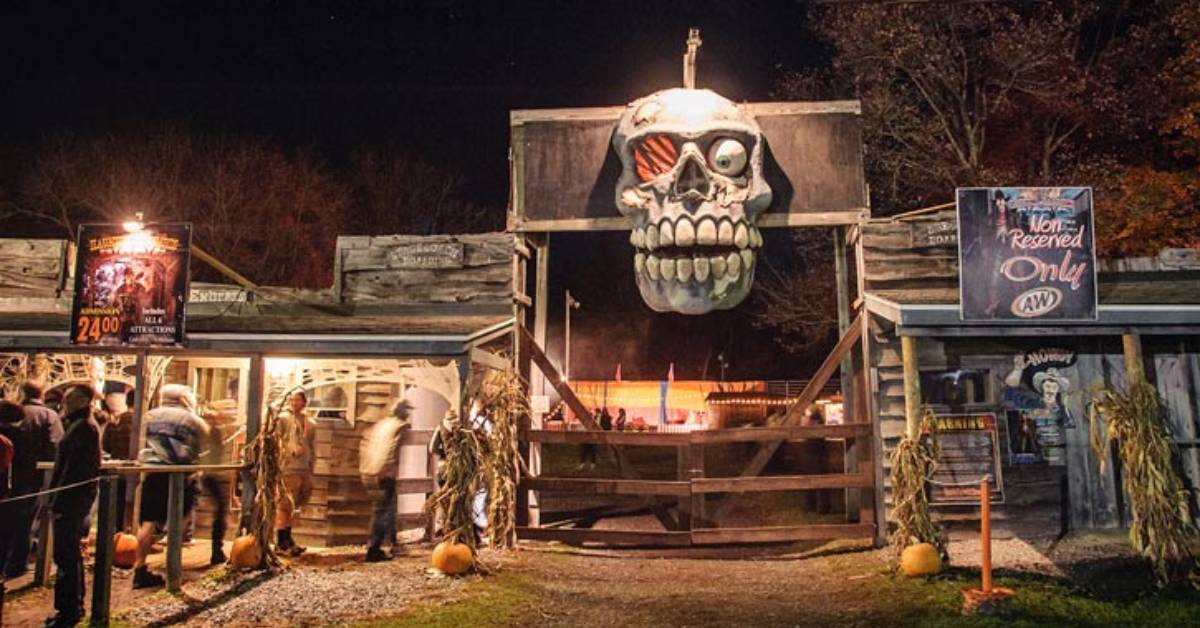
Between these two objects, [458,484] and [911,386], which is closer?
[458,484]

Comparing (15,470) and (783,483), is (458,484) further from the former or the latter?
(15,470)

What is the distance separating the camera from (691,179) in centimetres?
978

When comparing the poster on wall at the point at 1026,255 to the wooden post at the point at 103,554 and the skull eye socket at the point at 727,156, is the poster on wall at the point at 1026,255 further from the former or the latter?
the wooden post at the point at 103,554

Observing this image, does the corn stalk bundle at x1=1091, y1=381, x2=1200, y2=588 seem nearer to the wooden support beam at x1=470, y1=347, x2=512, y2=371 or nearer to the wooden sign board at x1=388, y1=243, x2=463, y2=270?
the wooden support beam at x1=470, y1=347, x2=512, y2=371

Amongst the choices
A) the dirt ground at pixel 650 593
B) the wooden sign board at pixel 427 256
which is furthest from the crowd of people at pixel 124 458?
the wooden sign board at pixel 427 256

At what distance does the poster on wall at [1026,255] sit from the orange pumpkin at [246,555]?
7105 mm

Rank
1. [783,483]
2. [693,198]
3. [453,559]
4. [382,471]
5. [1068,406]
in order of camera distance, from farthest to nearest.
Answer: [693,198]
[1068,406]
[783,483]
[382,471]
[453,559]

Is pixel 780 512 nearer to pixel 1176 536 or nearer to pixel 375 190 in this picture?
pixel 1176 536

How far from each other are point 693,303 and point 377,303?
3.99m

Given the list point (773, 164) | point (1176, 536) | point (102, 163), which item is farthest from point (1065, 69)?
point (102, 163)

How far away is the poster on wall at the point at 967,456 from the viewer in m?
9.00

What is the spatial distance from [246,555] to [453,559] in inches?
79.0

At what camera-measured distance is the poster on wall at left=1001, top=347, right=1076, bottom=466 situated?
9227mm

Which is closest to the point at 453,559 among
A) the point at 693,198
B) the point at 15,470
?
the point at 15,470
